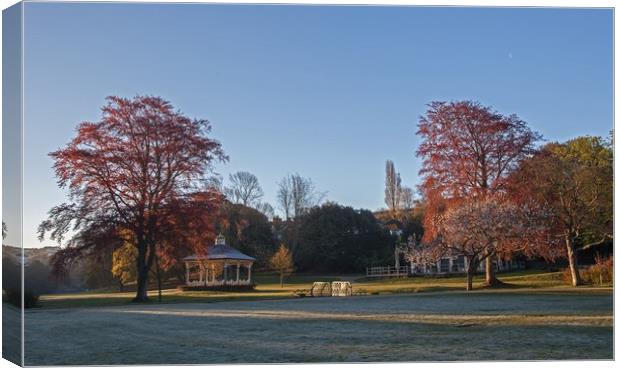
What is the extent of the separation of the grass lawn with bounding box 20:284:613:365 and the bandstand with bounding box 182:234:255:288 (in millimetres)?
322

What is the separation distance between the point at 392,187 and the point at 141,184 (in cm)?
426

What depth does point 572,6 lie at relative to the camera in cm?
1283

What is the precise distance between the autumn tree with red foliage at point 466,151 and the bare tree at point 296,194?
2030 mm

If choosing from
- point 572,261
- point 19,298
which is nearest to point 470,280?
point 572,261

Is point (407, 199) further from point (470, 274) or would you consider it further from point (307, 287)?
point (307, 287)

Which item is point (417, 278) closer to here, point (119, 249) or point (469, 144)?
point (469, 144)

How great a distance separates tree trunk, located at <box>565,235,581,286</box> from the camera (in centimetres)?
1410

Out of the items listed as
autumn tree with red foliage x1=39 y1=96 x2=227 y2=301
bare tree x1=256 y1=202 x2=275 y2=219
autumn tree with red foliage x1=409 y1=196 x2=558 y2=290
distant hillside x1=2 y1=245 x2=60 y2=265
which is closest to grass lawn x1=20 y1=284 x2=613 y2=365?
autumn tree with red foliage x1=409 y1=196 x2=558 y2=290

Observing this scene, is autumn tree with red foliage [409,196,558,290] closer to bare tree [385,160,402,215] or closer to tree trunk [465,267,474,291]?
tree trunk [465,267,474,291]

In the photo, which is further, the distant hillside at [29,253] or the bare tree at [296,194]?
the bare tree at [296,194]

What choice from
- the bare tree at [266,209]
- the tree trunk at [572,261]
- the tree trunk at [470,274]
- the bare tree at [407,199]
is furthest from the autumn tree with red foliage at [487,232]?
the bare tree at [266,209]

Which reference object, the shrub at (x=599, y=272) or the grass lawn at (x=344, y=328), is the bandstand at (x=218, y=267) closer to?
the grass lawn at (x=344, y=328)

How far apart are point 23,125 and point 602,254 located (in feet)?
32.6

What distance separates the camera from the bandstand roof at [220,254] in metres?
13.6
